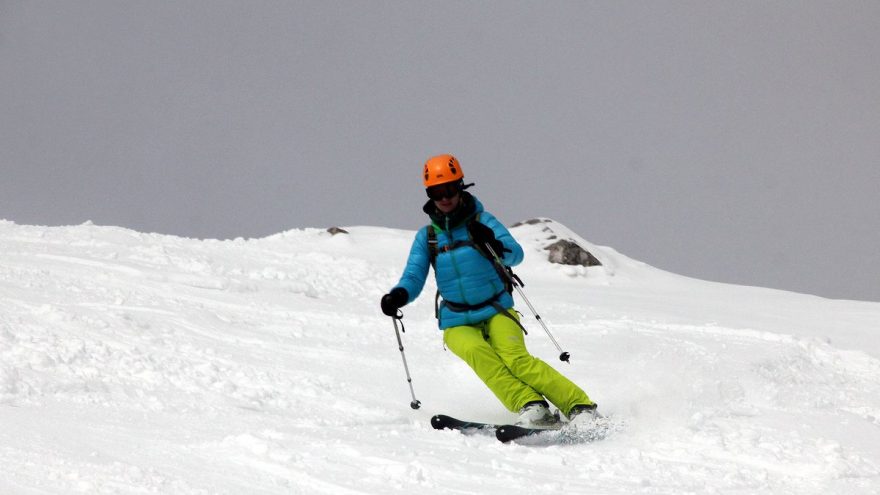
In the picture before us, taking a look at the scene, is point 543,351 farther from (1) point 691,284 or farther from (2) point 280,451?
(1) point 691,284

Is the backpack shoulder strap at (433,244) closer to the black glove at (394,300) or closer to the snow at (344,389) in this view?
the black glove at (394,300)

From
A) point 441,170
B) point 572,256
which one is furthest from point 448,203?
point 572,256

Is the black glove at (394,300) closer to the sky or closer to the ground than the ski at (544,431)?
closer to the sky

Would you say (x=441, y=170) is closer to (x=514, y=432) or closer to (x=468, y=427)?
(x=468, y=427)

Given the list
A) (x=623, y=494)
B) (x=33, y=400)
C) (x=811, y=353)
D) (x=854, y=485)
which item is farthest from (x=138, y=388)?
(x=811, y=353)

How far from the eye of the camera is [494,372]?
21.9 ft

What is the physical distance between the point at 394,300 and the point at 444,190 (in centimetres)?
95

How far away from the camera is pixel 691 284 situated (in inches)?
763

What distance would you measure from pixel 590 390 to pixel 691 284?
1215 centimetres

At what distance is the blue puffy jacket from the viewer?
272 inches

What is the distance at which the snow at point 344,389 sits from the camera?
4.83m

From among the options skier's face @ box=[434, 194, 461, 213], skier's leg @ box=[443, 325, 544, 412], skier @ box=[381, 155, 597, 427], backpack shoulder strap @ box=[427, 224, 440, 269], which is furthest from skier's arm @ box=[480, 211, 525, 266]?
skier's leg @ box=[443, 325, 544, 412]

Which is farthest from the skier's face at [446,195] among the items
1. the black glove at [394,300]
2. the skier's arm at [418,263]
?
the black glove at [394,300]

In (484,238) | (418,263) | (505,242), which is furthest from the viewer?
(418,263)
